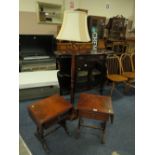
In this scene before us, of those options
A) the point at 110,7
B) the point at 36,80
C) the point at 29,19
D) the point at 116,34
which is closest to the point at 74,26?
the point at 36,80

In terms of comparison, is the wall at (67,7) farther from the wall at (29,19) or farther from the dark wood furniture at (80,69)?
the dark wood furniture at (80,69)

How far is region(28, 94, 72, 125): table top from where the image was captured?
204 centimetres

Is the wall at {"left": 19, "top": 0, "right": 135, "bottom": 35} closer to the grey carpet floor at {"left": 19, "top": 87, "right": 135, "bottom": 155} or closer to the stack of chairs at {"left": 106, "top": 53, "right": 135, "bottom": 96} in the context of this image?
the stack of chairs at {"left": 106, "top": 53, "right": 135, "bottom": 96}

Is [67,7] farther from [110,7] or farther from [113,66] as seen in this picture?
[113,66]

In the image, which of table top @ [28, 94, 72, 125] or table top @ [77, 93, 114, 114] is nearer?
table top @ [28, 94, 72, 125]

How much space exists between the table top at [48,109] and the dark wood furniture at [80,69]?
2.18 feet

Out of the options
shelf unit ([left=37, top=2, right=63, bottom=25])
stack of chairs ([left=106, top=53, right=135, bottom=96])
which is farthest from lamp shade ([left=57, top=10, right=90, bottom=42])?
shelf unit ([left=37, top=2, right=63, bottom=25])

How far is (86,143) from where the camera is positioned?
2369 millimetres

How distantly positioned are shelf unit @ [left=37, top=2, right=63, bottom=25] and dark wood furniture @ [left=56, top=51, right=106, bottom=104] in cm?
206

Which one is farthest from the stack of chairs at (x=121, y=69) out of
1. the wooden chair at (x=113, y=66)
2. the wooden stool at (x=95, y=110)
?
the wooden stool at (x=95, y=110)

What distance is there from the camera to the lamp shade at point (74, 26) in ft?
7.30

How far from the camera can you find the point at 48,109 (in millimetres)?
2184
